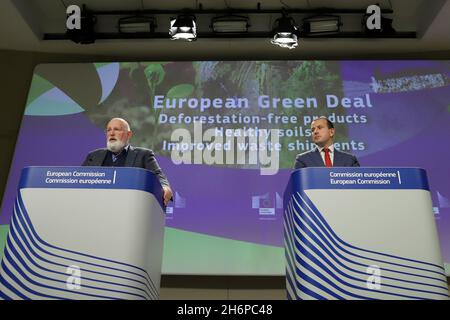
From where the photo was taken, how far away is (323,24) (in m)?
4.46

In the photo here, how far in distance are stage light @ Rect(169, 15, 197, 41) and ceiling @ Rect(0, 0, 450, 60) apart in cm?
41

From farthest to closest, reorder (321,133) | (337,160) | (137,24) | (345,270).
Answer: (137,24) < (321,133) < (337,160) < (345,270)

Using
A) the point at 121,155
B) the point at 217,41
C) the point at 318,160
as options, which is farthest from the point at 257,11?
the point at 121,155

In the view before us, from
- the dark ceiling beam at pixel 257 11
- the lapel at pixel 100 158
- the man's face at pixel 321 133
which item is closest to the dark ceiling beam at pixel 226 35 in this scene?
the dark ceiling beam at pixel 257 11

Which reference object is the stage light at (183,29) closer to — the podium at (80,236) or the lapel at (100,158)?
the lapel at (100,158)

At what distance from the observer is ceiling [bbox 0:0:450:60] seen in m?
4.59

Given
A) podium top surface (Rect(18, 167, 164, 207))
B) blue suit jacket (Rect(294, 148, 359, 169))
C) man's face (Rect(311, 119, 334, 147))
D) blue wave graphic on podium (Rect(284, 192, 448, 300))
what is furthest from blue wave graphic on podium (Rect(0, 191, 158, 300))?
man's face (Rect(311, 119, 334, 147))

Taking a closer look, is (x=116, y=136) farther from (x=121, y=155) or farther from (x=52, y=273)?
(x=52, y=273)

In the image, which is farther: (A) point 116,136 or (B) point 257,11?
(B) point 257,11

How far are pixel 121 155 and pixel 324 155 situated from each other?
124 cm

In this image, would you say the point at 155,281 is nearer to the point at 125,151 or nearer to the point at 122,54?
the point at 125,151

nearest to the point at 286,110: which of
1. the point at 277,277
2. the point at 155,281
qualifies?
the point at 277,277

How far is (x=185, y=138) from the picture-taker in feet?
13.4

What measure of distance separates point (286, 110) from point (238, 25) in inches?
42.9
